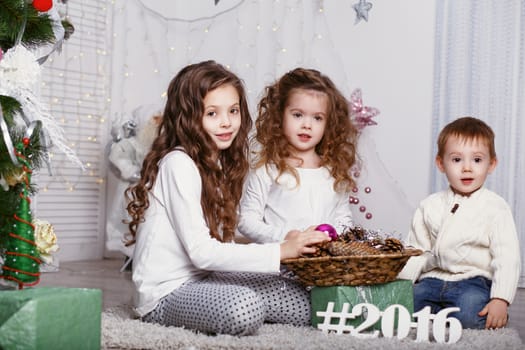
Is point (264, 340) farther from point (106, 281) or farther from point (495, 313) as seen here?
point (106, 281)

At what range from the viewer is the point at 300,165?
102 inches

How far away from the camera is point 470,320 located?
2105mm

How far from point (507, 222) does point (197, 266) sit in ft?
3.18

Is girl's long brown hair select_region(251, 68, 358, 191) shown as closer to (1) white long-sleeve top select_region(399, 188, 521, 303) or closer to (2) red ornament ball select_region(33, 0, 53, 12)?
(1) white long-sleeve top select_region(399, 188, 521, 303)

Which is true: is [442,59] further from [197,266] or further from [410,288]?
[197,266]

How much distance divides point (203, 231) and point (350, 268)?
1.27 ft

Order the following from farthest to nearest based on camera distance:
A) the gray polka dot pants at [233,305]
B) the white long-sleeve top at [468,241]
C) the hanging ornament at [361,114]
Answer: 1. the hanging ornament at [361,114]
2. the white long-sleeve top at [468,241]
3. the gray polka dot pants at [233,305]

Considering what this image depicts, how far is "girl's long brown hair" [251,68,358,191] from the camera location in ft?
8.42

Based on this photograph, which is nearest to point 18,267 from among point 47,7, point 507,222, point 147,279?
point 147,279

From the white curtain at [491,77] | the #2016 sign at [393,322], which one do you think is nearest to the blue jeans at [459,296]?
the #2016 sign at [393,322]

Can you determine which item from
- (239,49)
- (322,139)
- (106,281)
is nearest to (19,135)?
(322,139)

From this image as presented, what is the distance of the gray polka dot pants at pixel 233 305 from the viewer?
70.7 inches

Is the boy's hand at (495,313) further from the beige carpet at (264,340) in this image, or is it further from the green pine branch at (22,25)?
the green pine branch at (22,25)

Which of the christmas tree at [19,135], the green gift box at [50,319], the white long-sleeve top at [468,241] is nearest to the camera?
the green gift box at [50,319]
